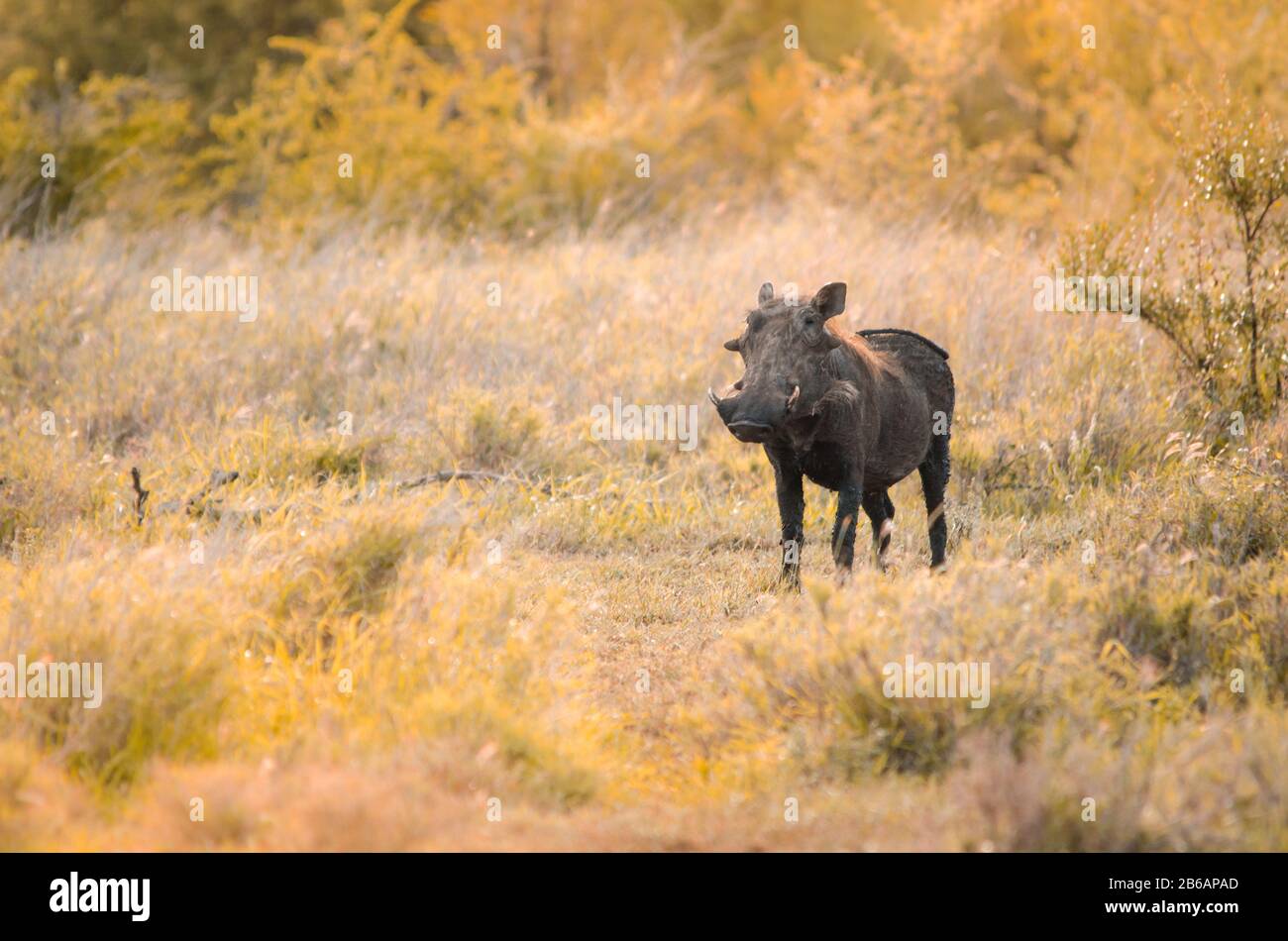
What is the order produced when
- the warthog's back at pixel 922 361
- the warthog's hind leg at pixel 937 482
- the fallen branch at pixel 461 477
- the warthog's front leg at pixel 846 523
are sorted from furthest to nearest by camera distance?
the fallen branch at pixel 461 477
the warthog's hind leg at pixel 937 482
the warthog's back at pixel 922 361
the warthog's front leg at pixel 846 523

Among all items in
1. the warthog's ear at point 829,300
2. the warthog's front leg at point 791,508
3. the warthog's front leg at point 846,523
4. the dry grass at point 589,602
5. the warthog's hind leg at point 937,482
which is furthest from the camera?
the warthog's hind leg at point 937,482

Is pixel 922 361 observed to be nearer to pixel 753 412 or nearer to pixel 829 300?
pixel 829 300

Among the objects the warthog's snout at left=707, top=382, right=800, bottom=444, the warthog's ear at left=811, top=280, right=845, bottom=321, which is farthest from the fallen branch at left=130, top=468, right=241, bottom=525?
the warthog's ear at left=811, top=280, right=845, bottom=321

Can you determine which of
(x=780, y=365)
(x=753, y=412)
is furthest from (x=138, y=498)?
(x=780, y=365)

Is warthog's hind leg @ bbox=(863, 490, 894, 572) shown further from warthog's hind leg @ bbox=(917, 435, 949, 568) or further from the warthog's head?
the warthog's head

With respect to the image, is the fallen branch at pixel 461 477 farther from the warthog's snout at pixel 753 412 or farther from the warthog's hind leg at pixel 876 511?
the warthog's snout at pixel 753 412

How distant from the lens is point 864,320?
10836 millimetres

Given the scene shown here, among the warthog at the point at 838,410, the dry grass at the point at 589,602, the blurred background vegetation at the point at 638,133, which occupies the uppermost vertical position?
the blurred background vegetation at the point at 638,133

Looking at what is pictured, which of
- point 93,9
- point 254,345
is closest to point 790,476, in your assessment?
point 254,345

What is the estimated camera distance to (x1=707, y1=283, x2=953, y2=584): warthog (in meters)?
6.22

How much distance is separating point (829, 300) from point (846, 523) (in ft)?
3.57

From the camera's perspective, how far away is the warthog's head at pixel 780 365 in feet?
20.1

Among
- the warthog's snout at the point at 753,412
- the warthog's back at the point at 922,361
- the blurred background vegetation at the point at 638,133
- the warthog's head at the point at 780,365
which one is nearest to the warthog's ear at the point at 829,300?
the warthog's head at the point at 780,365
